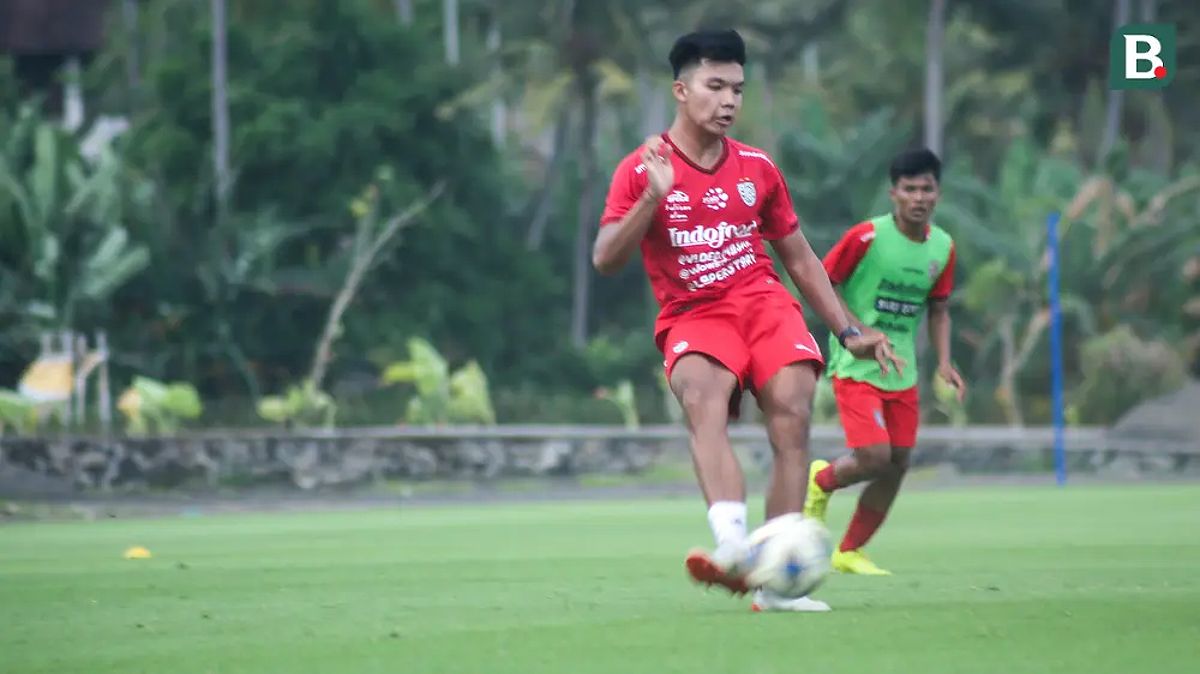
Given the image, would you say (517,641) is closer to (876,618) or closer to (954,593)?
(876,618)

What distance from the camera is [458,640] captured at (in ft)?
24.1

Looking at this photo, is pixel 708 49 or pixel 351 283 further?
pixel 351 283

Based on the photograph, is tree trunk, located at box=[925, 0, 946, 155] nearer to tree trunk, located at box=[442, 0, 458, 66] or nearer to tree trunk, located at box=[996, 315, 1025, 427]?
tree trunk, located at box=[996, 315, 1025, 427]

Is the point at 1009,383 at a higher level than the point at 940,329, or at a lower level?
lower

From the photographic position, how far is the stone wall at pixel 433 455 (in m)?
25.7

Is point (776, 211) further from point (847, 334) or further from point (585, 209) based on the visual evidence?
point (585, 209)

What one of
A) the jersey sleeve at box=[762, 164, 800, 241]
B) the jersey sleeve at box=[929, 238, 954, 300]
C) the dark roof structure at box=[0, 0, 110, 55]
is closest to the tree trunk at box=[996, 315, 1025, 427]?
the jersey sleeve at box=[929, 238, 954, 300]

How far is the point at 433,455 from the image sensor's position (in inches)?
1048

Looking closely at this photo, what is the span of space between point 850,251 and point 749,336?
309 cm

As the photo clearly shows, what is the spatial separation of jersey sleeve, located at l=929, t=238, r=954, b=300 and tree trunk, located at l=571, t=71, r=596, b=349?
30.2 metres

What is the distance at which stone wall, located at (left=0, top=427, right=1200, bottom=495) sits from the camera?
25.7m

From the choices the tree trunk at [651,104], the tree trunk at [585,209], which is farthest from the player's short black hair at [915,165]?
the tree trunk at [651,104]

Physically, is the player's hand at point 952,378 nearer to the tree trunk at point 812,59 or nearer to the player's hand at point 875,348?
the player's hand at point 875,348

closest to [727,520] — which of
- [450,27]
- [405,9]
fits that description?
[405,9]
